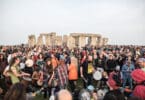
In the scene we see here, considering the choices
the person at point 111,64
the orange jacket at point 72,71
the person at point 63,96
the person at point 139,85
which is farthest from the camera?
the person at point 111,64

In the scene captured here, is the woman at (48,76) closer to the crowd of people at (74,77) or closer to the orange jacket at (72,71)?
the crowd of people at (74,77)

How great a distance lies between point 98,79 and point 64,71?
225 centimetres

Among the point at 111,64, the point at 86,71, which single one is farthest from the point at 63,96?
the point at 111,64

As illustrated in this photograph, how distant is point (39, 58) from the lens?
1566 cm

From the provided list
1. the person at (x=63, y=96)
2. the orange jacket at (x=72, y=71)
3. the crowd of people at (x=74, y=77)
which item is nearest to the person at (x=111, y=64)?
the crowd of people at (x=74, y=77)

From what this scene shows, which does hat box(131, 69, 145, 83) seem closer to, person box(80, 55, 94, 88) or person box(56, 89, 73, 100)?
person box(56, 89, 73, 100)

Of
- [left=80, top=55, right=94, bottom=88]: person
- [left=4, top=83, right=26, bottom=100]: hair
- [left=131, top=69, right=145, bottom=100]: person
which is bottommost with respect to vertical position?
[left=80, top=55, right=94, bottom=88]: person

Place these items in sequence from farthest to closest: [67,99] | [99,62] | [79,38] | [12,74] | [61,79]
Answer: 1. [79,38]
2. [99,62]
3. [61,79]
4. [12,74]
5. [67,99]

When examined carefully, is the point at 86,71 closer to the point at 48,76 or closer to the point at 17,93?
the point at 48,76

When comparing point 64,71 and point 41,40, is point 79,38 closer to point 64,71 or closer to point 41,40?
point 41,40

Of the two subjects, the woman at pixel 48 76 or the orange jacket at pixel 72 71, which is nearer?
the woman at pixel 48 76

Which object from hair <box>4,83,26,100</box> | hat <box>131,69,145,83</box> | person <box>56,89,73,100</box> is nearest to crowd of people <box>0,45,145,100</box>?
hat <box>131,69,145,83</box>

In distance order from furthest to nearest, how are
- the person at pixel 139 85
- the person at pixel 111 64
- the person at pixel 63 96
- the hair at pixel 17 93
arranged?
the person at pixel 111 64, the person at pixel 139 85, the hair at pixel 17 93, the person at pixel 63 96

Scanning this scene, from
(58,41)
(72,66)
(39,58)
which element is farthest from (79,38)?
(72,66)
